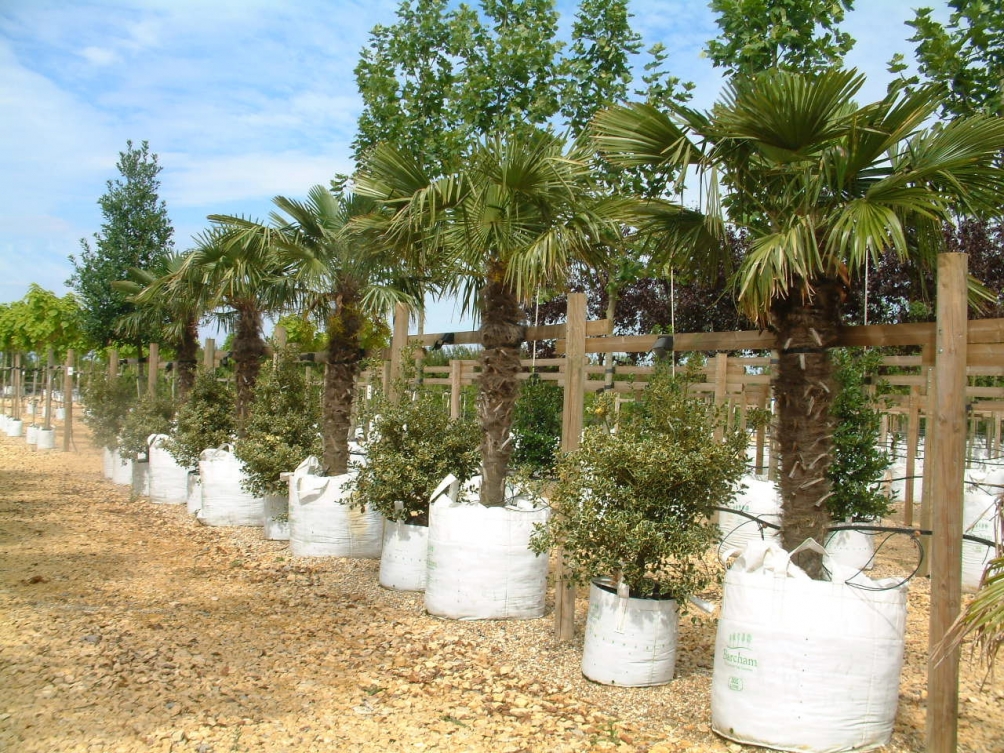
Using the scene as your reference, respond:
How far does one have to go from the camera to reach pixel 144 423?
12.4m

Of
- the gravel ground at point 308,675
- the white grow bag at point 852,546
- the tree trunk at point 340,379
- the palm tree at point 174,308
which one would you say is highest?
the palm tree at point 174,308

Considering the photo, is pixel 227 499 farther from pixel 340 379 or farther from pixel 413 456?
pixel 413 456

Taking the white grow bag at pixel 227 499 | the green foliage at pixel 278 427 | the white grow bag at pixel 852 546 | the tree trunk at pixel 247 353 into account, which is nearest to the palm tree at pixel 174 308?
the tree trunk at pixel 247 353

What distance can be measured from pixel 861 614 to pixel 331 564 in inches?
193

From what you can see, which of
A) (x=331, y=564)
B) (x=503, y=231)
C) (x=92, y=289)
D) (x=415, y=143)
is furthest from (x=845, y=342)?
(x=92, y=289)

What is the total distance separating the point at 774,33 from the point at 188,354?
9.73 m

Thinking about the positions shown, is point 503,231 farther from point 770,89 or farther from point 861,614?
point 861,614

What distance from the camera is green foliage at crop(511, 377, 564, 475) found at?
39.8 feet

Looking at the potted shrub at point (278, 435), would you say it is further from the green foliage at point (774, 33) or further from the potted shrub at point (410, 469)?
the green foliage at point (774, 33)

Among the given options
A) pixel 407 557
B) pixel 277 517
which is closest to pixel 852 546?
pixel 407 557

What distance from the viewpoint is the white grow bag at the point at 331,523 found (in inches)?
305

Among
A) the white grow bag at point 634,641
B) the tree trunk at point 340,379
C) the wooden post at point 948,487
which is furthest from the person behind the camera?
the tree trunk at point 340,379

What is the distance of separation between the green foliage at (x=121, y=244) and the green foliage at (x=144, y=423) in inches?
238

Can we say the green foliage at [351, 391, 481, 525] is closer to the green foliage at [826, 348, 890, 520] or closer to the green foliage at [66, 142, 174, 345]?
the green foliage at [826, 348, 890, 520]
